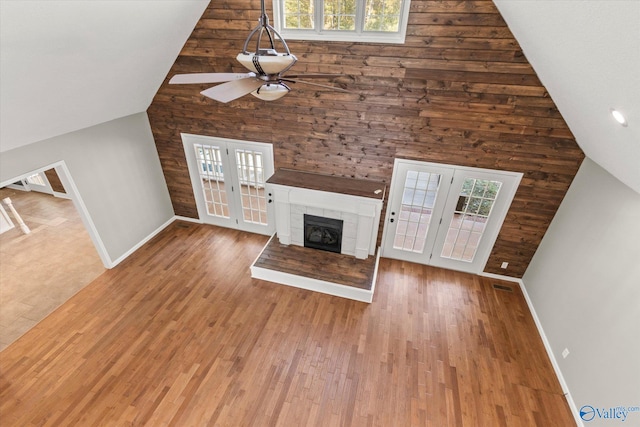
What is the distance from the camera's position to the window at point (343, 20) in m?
3.70

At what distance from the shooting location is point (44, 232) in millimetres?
5797

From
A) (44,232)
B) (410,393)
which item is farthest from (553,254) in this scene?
(44,232)

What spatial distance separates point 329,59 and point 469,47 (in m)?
1.70

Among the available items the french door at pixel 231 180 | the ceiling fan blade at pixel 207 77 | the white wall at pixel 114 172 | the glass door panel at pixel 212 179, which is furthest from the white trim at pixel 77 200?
the ceiling fan blade at pixel 207 77

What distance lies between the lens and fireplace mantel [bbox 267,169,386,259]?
4500 mm

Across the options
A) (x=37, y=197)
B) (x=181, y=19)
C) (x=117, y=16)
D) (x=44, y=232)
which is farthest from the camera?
(x=37, y=197)

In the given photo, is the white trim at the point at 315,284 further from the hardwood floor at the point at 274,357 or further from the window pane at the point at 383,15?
the window pane at the point at 383,15

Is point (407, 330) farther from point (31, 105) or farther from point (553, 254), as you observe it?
point (31, 105)

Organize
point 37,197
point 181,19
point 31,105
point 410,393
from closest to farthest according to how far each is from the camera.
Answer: point 31,105
point 410,393
point 181,19
point 37,197

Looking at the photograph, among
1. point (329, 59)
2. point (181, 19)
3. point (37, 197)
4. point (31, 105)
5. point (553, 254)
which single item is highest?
point (181, 19)

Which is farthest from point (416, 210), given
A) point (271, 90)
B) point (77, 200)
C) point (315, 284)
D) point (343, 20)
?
point (77, 200)

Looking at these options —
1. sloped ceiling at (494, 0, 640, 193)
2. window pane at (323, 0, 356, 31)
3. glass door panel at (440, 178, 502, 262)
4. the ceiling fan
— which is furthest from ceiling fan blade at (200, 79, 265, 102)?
glass door panel at (440, 178, 502, 262)

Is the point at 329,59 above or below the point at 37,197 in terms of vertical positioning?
above

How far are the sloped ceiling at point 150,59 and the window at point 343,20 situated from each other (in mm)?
1055
